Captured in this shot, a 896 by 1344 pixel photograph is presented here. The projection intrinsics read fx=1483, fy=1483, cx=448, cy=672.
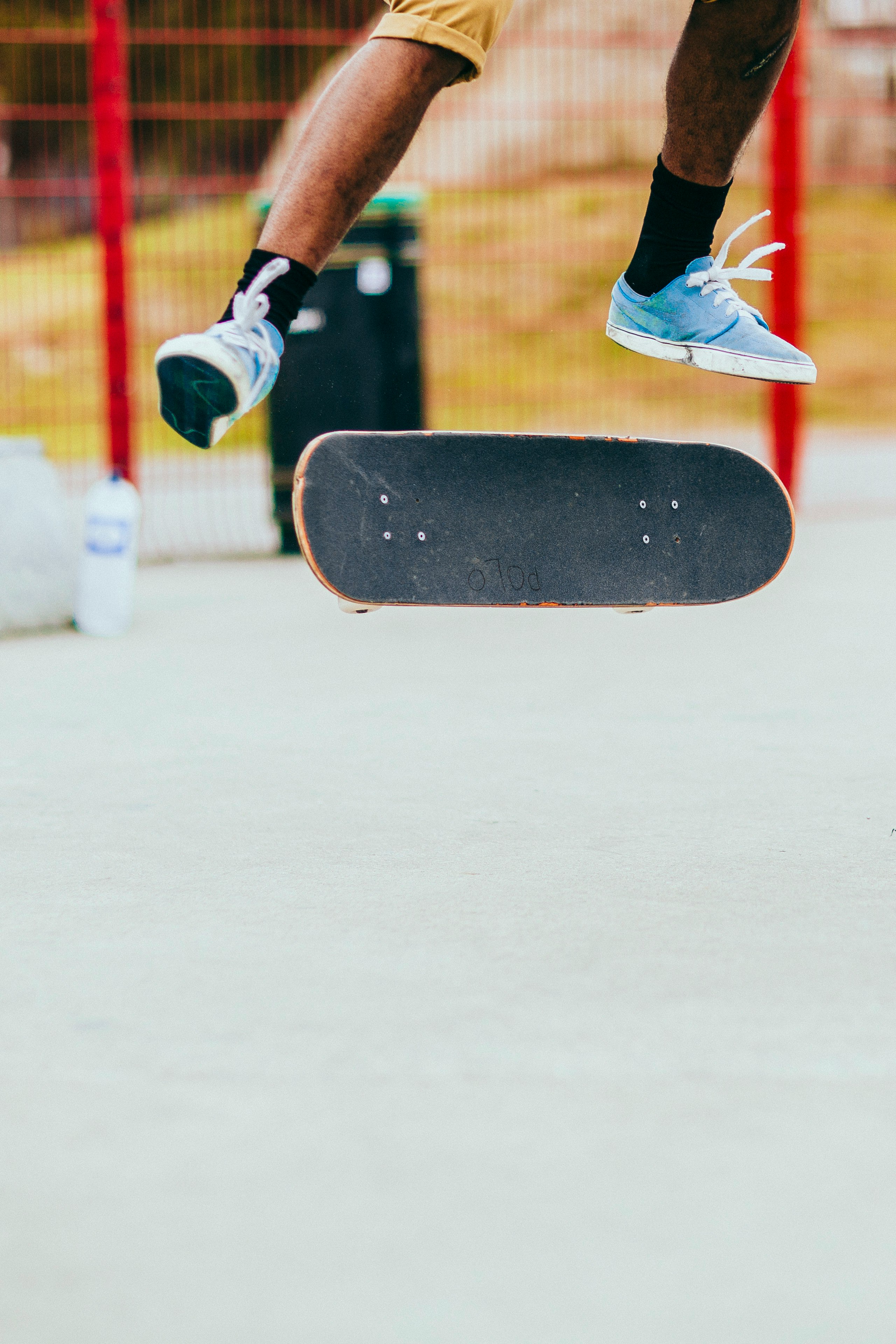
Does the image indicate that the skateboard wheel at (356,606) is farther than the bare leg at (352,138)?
Yes

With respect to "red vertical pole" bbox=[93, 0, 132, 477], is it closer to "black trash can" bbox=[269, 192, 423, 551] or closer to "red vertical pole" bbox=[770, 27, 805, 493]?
"black trash can" bbox=[269, 192, 423, 551]

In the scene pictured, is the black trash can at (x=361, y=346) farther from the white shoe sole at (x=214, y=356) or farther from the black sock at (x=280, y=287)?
the white shoe sole at (x=214, y=356)

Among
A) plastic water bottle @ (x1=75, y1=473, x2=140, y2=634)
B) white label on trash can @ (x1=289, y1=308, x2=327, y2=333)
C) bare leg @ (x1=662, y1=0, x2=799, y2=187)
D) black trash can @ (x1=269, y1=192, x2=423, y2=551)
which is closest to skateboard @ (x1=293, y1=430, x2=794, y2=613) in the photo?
bare leg @ (x1=662, y1=0, x2=799, y2=187)

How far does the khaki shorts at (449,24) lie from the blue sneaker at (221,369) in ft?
1.01

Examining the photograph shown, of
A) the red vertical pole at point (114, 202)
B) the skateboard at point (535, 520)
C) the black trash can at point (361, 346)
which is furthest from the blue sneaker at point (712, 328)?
the red vertical pole at point (114, 202)

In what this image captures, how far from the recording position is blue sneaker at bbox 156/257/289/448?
1755mm

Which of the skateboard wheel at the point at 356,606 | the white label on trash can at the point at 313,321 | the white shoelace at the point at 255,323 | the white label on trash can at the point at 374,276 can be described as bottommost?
the skateboard wheel at the point at 356,606

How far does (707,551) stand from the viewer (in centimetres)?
242

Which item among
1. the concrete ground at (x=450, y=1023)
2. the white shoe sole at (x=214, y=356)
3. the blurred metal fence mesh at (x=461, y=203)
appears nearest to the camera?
the concrete ground at (x=450, y=1023)

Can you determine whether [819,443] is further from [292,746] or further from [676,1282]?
[676,1282]

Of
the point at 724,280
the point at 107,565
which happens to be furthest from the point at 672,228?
the point at 107,565

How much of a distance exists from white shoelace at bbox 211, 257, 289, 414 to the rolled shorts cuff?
30cm

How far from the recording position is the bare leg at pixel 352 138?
5.86 ft

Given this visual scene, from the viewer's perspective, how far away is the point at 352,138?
5.86 feet
